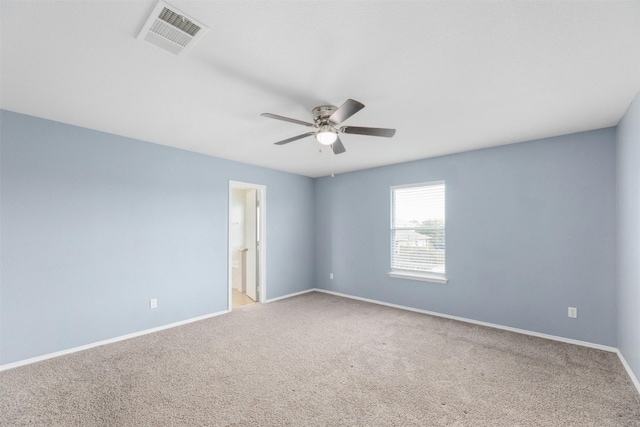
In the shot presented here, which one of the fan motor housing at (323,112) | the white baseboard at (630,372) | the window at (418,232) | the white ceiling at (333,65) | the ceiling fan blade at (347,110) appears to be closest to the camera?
the white ceiling at (333,65)

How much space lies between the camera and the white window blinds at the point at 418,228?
4.59m

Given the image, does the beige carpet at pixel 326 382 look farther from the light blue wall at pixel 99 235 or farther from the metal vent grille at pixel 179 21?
the metal vent grille at pixel 179 21

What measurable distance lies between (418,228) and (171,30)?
4.21m

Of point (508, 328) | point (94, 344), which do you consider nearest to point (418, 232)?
point (508, 328)

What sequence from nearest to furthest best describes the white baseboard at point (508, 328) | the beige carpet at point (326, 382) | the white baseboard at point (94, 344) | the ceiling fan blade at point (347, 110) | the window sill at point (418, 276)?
the ceiling fan blade at point (347, 110) → the beige carpet at point (326, 382) → the white baseboard at point (94, 344) → the white baseboard at point (508, 328) → the window sill at point (418, 276)

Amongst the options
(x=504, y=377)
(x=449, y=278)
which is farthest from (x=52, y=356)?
(x=449, y=278)

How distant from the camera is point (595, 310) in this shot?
329 centimetres

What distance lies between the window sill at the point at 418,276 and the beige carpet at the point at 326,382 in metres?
0.84

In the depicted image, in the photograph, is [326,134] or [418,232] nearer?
[326,134]

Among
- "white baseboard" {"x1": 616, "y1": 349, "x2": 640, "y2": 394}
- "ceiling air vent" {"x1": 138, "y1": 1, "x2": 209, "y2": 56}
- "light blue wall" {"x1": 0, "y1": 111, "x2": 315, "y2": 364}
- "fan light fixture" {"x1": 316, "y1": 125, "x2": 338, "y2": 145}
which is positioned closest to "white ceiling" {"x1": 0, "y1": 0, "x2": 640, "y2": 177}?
"ceiling air vent" {"x1": 138, "y1": 1, "x2": 209, "y2": 56}

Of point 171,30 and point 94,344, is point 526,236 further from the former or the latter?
point 94,344

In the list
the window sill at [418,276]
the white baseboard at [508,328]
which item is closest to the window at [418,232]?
the window sill at [418,276]

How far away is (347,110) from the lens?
2.16 m

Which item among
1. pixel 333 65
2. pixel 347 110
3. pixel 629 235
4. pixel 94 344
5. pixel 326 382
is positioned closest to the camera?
pixel 333 65
